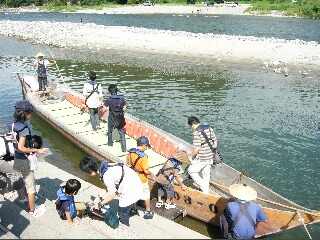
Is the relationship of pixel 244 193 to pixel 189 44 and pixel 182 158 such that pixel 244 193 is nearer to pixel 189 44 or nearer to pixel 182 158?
pixel 182 158

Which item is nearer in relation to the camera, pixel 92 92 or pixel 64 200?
pixel 64 200

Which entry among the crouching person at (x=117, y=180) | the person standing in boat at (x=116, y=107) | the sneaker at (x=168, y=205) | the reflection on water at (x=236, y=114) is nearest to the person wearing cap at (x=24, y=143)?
the crouching person at (x=117, y=180)

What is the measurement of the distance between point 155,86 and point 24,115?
17.1 meters

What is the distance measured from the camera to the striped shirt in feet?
26.2

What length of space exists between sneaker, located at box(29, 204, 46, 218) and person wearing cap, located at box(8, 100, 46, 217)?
0.21 meters

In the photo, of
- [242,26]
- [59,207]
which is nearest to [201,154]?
[59,207]

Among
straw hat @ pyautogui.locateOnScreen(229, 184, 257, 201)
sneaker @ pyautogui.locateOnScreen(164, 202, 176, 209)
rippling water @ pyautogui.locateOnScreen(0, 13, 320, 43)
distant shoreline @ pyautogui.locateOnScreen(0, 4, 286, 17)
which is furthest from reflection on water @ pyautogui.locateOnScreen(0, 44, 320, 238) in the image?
distant shoreline @ pyautogui.locateOnScreen(0, 4, 286, 17)

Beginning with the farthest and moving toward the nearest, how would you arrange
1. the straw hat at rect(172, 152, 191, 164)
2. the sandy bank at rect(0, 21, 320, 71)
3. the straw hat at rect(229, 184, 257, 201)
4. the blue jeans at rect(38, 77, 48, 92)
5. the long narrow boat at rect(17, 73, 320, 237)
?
the sandy bank at rect(0, 21, 320, 71)
the blue jeans at rect(38, 77, 48, 92)
the straw hat at rect(172, 152, 191, 164)
the long narrow boat at rect(17, 73, 320, 237)
the straw hat at rect(229, 184, 257, 201)

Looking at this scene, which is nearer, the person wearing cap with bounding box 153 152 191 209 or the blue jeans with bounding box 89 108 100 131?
the person wearing cap with bounding box 153 152 191 209

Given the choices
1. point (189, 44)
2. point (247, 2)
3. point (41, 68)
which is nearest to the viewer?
point (41, 68)

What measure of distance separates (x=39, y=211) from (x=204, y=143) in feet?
12.8

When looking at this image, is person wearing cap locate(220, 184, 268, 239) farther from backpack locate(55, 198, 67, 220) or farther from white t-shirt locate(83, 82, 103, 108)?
white t-shirt locate(83, 82, 103, 108)

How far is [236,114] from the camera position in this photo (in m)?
17.7

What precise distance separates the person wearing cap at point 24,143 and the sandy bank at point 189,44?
992 inches
